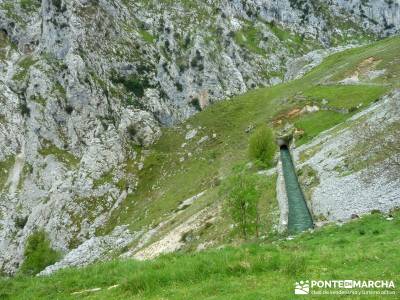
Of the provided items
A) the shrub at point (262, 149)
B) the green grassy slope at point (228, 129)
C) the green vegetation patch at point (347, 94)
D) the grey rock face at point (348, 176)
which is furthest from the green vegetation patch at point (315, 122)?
the grey rock face at point (348, 176)

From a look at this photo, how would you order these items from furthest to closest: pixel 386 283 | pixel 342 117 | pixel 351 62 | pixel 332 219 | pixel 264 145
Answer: pixel 351 62 < pixel 342 117 < pixel 264 145 < pixel 332 219 < pixel 386 283

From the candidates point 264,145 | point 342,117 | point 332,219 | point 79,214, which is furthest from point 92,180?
point 332,219

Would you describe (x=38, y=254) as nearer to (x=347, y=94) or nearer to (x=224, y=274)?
(x=347, y=94)

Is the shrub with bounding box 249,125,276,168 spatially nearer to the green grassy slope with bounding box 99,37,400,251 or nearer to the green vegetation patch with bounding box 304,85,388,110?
the green grassy slope with bounding box 99,37,400,251

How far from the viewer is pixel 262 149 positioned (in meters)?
91.8

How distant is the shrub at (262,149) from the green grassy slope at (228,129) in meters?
8.28

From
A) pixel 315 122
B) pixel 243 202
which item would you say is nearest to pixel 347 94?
pixel 315 122

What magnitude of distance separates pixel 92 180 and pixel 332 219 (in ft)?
263

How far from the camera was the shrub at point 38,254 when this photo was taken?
107 meters

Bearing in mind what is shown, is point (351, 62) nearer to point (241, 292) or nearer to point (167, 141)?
point (167, 141)

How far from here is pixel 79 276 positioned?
88.8ft

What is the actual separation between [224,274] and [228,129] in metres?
111

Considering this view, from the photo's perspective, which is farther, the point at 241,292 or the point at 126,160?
the point at 126,160

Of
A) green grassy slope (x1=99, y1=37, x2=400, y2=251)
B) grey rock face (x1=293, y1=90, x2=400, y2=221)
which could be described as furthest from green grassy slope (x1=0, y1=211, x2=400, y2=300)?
green grassy slope (x1=99, y1=37, x2=400, y2=251)
